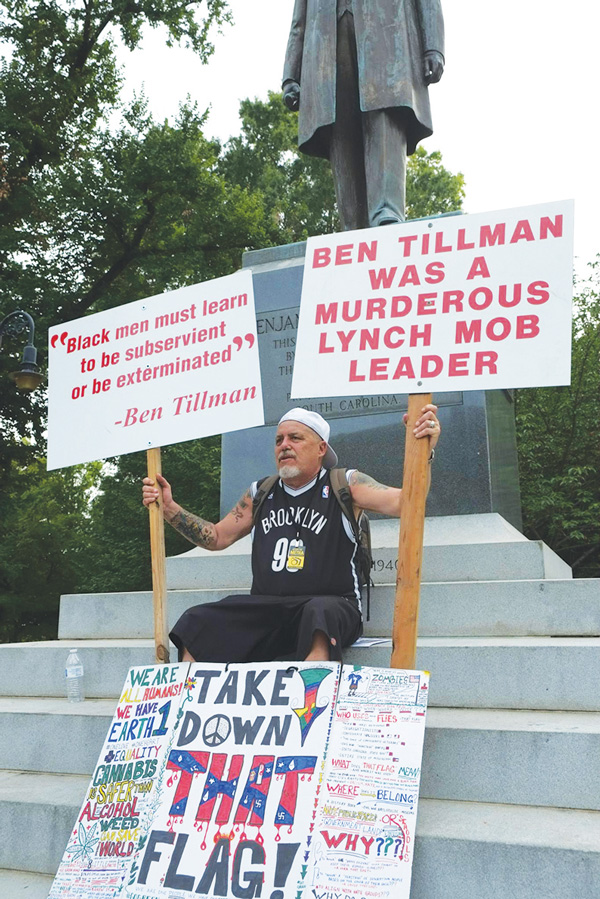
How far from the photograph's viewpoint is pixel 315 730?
9.45ft

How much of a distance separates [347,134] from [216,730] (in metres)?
4.58

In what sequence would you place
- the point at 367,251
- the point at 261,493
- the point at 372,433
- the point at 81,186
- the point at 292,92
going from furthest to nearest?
the point at 81,186 < the point at 292,92 < the point at 372,433 < the point at 261,493 < the point at 367,251

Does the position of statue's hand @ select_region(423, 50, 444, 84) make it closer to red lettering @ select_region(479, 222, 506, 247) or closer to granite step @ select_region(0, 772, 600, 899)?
red lettering @ select_region(479, 222, 506, 247)

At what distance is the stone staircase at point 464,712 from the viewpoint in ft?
8.54

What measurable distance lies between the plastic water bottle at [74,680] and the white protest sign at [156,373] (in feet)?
3.10

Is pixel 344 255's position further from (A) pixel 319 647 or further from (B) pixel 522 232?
(A) pixel 319 647

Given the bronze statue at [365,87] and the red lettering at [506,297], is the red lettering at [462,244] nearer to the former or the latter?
the red lettering at [506,297]

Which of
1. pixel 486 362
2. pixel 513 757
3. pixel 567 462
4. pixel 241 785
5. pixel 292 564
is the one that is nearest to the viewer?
pixel 241 785

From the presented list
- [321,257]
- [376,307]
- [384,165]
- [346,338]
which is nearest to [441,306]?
[376,307]

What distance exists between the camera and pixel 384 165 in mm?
5977

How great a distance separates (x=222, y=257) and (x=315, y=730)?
15645 millimetres

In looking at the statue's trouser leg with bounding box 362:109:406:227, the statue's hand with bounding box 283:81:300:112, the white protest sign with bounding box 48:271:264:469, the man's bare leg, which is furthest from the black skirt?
the statue's hand with bounding box 283:81:300:112

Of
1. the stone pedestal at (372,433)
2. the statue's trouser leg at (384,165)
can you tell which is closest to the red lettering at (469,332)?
the stone pedestal at (372,433)

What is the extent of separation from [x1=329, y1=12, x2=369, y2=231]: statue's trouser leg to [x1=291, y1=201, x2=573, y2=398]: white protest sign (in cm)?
291
